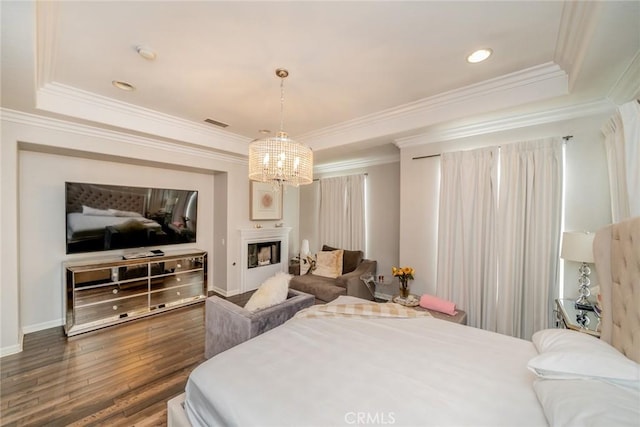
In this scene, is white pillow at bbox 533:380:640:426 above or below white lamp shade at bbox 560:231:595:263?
below

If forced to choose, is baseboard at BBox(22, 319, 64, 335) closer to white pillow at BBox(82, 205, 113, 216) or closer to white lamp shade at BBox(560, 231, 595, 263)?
white pillow at BBox(82, 205, 113, 216)

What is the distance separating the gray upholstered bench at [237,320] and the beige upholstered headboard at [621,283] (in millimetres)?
2172

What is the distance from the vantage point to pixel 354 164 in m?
4.72

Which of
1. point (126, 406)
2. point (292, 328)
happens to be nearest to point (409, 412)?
point (292, 328)

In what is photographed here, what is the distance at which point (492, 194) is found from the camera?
107 inches

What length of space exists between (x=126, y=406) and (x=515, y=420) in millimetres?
2514

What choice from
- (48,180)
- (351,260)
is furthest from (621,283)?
(48,180)

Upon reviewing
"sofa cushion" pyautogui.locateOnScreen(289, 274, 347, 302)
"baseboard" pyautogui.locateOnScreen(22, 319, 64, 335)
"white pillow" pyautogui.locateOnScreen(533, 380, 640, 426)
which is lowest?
"baseboard" pyautogui.locateOnScreen(22, 319, 64, 335)

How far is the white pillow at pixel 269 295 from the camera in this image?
2248 millimetres

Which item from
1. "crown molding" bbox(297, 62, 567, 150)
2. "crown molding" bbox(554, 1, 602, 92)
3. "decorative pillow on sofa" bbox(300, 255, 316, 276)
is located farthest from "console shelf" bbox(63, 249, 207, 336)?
"crown molding" bbox(554, 1, 602, 92)

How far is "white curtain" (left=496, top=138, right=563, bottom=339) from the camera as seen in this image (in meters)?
2.38

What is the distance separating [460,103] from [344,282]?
2644mm

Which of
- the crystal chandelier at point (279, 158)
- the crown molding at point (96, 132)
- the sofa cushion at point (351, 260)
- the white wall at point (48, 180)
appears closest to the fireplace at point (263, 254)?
the white wall at point (48, 180)

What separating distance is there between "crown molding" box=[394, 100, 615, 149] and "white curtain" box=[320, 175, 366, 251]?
4.86 feet
